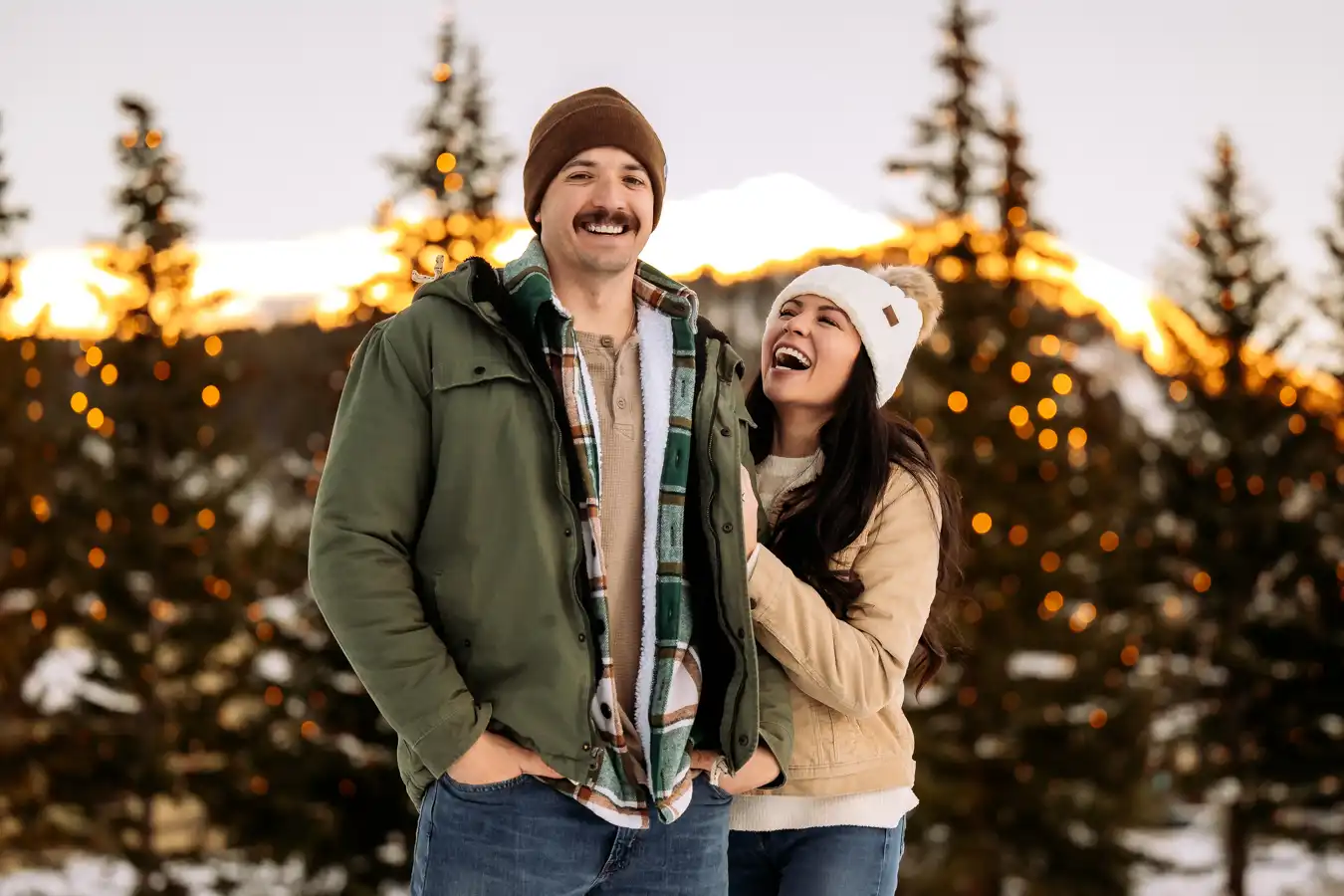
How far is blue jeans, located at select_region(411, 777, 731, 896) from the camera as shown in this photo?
226 cm

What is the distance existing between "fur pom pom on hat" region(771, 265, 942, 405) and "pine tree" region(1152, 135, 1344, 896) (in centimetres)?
1087

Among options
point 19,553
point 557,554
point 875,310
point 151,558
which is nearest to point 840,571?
point 875,310

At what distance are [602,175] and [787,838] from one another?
1.38m

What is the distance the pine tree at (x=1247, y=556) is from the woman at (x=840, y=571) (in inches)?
429

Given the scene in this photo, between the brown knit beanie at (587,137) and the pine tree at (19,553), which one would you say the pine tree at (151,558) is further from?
the brown knit beanie at (587,137)

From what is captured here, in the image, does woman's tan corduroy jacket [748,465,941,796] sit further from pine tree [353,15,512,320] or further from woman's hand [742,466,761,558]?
pine tree [353,15,512,320]

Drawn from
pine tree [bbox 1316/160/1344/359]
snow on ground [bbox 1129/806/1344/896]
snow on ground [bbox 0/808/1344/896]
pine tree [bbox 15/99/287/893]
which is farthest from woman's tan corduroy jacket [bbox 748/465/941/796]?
pine tree [bbox 1316/160/1344/359]

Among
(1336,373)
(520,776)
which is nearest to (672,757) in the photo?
(520,776)

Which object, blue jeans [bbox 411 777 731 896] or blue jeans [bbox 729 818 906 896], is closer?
blue jeans [bbox 411 777 731 896]

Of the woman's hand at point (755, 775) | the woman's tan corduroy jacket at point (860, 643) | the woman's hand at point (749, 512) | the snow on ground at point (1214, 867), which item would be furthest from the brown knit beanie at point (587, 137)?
the snow on ground at point (1214, 867)

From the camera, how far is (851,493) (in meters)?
2.88

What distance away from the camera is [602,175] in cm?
239

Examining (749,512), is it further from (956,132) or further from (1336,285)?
(1336,285)

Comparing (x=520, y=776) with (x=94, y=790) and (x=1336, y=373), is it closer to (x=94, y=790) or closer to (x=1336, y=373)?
(x=94, y=790)
